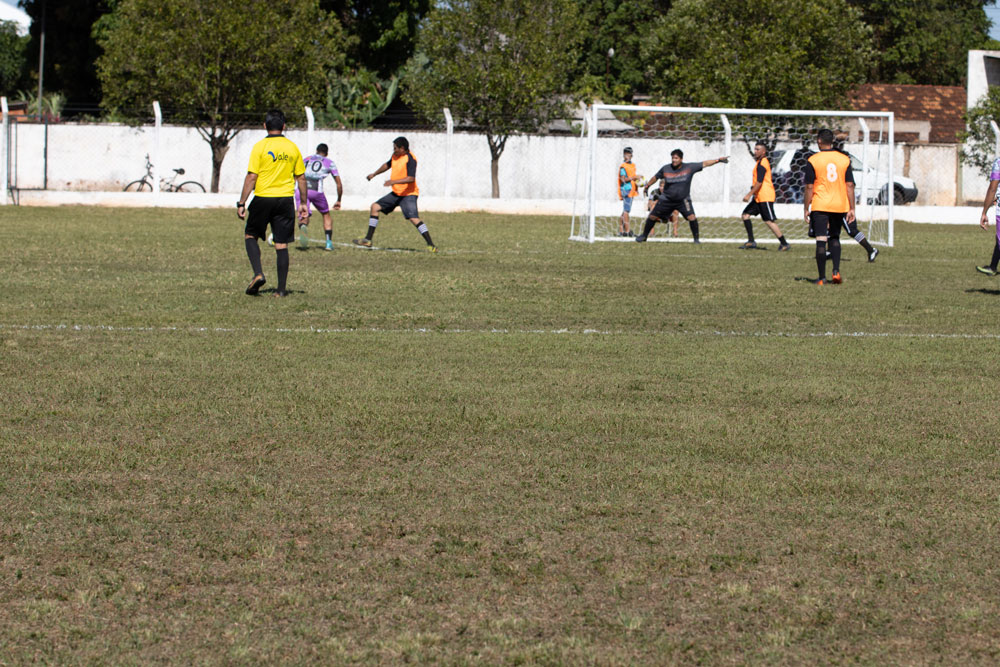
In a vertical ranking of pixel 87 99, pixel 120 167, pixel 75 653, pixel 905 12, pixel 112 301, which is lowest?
pixel 75 653

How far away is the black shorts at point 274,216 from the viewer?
12.5m

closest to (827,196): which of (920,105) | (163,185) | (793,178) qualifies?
(793,178)

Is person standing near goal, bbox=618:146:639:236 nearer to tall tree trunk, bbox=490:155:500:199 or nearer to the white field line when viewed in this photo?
tall tree trunk, bbox=490:155:500:199

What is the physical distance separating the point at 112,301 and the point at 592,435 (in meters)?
6.71

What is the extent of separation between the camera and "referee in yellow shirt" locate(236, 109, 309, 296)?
12398 mm

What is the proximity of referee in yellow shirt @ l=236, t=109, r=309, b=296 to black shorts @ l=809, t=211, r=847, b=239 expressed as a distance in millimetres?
5962

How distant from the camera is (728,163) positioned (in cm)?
2605

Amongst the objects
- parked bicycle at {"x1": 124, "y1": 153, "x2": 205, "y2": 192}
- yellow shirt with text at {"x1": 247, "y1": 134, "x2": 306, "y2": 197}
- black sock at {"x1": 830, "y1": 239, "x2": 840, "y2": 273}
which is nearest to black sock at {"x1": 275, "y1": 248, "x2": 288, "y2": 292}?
yellow shirt with text at {"x1": 247, "y1": 134, "x2": 306, "y2": 197}

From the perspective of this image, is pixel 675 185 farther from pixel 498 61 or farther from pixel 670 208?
pixel 498 61

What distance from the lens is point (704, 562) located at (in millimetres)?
4520

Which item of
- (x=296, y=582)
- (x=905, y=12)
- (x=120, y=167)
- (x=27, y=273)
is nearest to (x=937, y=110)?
(x=905, y=12)

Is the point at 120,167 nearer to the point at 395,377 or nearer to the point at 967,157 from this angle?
the point at 967,157

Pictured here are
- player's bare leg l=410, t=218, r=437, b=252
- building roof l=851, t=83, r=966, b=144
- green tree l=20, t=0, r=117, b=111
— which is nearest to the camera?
player's bare leg l=410, t=218, r=437, b=252

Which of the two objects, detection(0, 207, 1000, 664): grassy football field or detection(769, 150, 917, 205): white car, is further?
detection(769, 150, 917, 205): white car
